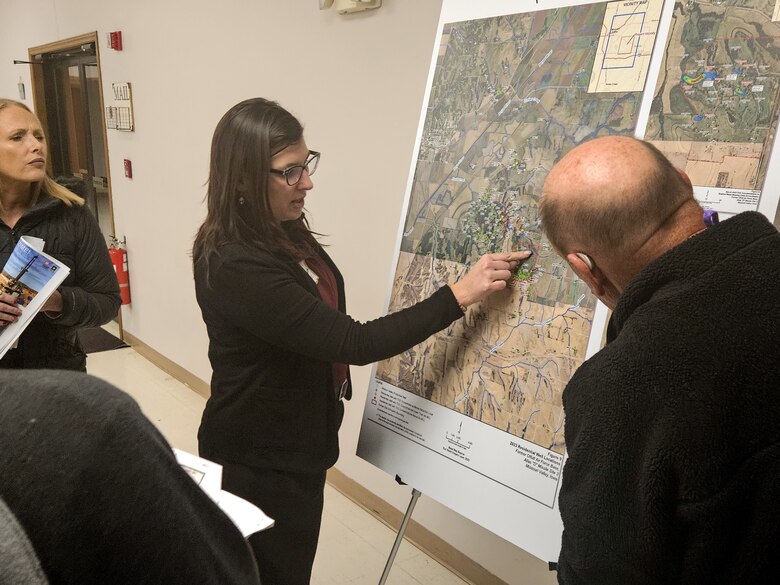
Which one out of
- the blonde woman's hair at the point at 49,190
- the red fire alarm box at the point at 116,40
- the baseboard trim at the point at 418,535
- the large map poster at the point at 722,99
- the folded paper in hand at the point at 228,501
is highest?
the red fire alarm box at the point at 116,40

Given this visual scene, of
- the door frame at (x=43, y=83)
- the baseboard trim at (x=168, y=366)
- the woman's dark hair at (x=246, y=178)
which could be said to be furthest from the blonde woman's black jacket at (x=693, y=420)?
the door frame at (x=43, y=83)

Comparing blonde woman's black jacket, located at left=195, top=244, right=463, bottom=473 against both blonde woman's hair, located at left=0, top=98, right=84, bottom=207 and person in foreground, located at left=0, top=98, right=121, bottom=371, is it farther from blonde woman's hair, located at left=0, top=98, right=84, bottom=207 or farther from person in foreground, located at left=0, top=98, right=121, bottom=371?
blonde woman's hair, located at left=0, top=98, right=84, bottom=207

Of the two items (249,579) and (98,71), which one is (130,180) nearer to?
(98,71)

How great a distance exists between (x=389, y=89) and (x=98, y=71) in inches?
114

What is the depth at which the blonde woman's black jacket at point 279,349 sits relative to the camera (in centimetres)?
118

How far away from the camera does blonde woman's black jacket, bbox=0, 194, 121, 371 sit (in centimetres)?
167

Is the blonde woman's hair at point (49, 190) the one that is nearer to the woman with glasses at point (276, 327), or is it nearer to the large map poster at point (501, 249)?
the woman with glasses at point (276, 327)

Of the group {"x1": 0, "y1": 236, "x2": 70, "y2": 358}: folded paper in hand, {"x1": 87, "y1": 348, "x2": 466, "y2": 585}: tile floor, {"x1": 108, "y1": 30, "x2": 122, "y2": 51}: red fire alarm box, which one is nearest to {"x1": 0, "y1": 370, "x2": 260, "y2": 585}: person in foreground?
{"x1": 0, "y1": 236, "x2": 70, "y2": 358}: folded paper in hand

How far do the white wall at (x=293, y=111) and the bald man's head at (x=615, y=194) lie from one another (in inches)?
51.3

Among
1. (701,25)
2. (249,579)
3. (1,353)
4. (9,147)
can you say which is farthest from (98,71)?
(249,579)

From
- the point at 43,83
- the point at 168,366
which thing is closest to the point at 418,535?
the point at 168,366

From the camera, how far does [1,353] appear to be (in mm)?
1452

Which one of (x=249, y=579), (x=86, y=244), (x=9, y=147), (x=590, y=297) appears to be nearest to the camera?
(x=249, y=579)

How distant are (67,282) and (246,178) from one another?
3.05 ft
